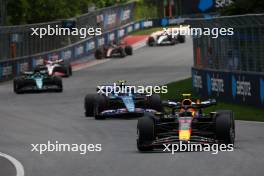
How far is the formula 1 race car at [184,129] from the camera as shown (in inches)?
636

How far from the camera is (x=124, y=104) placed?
23.7 metres

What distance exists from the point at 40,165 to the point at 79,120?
9251mm

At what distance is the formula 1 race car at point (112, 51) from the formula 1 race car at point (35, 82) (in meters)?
19.8

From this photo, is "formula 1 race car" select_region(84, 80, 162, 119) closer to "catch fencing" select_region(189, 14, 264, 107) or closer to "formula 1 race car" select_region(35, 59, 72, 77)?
"catch fencing" select_region(189, 14, 264, 107)

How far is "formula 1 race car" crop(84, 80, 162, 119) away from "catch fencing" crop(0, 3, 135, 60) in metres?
22.7

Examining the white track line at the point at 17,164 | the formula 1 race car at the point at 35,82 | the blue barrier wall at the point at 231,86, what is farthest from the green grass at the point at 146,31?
the white track line at the point at 17,164

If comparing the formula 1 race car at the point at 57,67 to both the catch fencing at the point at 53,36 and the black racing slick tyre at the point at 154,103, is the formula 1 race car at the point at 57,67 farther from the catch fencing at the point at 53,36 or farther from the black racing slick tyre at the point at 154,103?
the black racing slick tyre at the point at 154,103

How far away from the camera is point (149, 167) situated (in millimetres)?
13781

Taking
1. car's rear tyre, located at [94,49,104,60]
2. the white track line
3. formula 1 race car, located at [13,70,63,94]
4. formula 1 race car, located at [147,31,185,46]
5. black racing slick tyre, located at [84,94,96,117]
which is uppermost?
the white track line

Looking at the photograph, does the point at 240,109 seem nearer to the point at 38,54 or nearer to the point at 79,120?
the point at 79,120

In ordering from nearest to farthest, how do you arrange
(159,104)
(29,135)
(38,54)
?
(29,135) → (159,104) → (38,54)

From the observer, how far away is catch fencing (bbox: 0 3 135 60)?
47250 mm

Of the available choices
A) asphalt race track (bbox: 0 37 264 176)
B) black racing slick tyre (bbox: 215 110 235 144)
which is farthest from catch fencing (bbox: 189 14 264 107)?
black racing slick tyre (bbox: 215 110 235 144)

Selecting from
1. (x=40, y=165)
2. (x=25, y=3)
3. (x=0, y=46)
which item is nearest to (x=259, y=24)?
(x=40, y=165)
